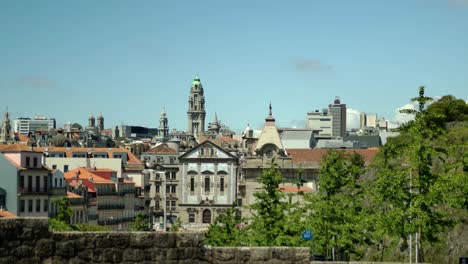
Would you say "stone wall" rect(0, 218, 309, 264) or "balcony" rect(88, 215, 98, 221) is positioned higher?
"stone wall" rect(0, 218, 309, 264)

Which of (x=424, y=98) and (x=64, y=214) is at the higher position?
(x=424, y=98)

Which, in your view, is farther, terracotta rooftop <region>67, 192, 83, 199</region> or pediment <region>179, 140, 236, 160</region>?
pediment <region>179, 140, 236, 160</region>

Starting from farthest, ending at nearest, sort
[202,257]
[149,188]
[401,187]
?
[149,188]
[401,187]
[202,257]

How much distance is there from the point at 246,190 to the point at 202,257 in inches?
5347

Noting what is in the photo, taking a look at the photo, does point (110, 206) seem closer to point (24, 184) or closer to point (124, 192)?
point (124, 192)

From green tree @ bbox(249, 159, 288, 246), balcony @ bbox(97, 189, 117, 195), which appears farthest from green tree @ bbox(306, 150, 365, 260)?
balcony @ bbox(97, 189, 117, 195)

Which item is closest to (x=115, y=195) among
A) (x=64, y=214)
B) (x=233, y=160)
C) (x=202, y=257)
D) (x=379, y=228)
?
(x=64, y=214)

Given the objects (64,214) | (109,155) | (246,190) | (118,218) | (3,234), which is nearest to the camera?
(3,234)

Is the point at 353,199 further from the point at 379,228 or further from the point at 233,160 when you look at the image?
the point at 233,160

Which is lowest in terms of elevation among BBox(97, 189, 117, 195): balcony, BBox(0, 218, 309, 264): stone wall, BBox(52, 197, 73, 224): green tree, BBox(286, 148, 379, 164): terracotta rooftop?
BBox(52, 197, 73, 224): green tree

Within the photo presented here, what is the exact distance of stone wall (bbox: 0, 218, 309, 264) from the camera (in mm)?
14523

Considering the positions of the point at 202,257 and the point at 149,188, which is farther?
the point at 149,188

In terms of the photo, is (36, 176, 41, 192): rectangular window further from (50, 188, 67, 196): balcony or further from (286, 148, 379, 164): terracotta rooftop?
(286, 148, 379, 164): terracotta rooftop

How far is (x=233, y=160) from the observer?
7313 inches
